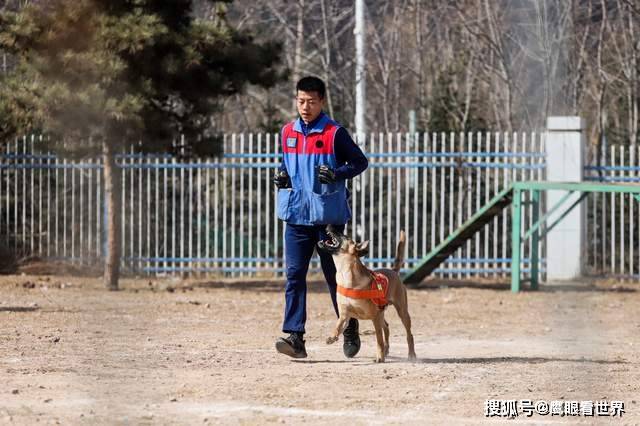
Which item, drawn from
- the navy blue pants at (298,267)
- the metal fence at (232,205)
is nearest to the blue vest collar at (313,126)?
the navy blue pants at (298,267)

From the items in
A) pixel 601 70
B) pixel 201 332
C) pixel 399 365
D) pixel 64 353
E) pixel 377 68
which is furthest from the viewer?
pixel 377 68

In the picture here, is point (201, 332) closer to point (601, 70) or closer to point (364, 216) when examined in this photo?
point (364, 216)

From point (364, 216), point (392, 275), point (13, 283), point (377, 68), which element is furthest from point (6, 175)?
point (392, 275)

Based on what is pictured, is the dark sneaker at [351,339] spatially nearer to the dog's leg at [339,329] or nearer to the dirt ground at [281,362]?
the dirt ground at [281,362]

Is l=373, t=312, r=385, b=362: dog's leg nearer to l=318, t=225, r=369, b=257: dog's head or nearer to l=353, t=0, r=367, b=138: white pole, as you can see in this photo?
l=318, t=225, r=369, b=257: dog's head

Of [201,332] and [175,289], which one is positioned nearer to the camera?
[201,332]

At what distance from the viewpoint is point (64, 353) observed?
10438mm

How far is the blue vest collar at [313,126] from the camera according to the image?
9781mm

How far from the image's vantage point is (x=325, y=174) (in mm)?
9516

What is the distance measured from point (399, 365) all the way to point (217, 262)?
11144 millimetres

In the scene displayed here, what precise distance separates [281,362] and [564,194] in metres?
10.4

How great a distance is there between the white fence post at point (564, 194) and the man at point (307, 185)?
10.0 meters

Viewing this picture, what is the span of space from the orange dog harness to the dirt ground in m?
0.48

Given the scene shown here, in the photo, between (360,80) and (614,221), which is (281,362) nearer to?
(614,221)
